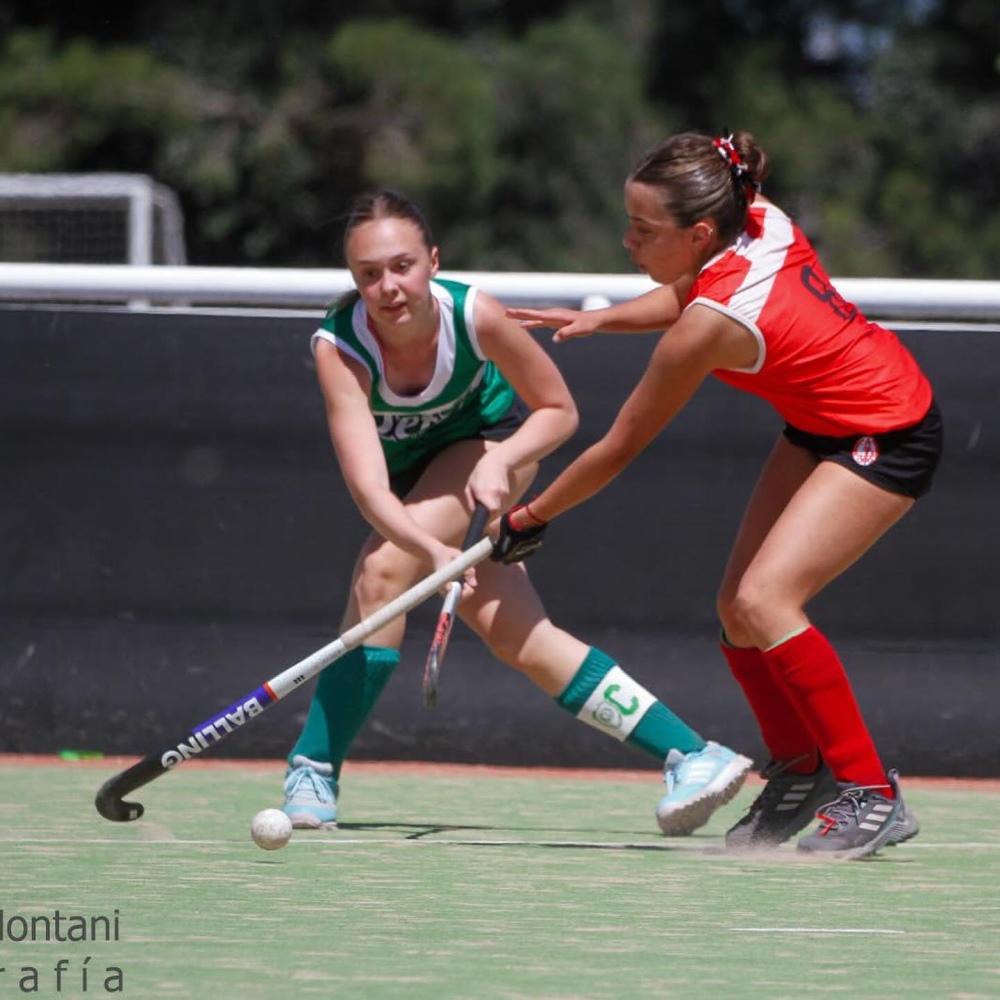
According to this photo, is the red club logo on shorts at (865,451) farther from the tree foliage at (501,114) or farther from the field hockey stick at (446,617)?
the tree foliage at (501,114)

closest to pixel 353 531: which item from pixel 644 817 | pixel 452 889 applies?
pixel 644 817

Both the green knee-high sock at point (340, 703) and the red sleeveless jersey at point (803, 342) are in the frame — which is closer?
the red sleeveless jersey at point (803, 342)

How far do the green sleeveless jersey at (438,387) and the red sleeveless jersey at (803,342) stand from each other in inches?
30.5

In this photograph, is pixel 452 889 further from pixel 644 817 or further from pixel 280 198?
pixel 280 198

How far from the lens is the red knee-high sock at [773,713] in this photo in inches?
240

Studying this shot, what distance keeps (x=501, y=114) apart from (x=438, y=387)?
28663 mm

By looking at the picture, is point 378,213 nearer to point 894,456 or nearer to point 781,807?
point 894,456

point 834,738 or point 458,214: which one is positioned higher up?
point 834,738

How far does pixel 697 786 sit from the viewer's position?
6.05 m

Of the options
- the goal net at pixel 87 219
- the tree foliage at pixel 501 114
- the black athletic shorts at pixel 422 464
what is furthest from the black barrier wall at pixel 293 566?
the tree foliage at pixel 501 114

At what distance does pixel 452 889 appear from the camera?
16.5ft

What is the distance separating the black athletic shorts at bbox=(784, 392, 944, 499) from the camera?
574 centimetres

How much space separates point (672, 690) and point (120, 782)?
7.65 feet

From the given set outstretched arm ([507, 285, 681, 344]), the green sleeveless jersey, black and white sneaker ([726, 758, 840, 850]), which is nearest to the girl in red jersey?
black and white sneaker ([726, 758, 840, 850])
